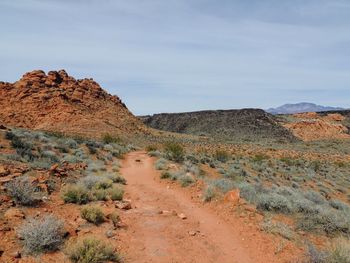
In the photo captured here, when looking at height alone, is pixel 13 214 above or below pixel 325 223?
above

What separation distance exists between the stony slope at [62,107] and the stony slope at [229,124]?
20284mm

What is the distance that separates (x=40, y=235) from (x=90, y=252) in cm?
104

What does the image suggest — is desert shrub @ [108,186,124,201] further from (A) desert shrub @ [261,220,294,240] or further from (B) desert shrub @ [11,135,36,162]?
(B) desert shrub @ [11,135,36,162]

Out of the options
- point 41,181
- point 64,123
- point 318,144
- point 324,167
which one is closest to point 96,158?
point 41,181

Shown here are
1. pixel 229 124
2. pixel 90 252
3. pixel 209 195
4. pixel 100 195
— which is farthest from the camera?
pixel 229 124

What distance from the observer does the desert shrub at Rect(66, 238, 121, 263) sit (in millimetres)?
6016

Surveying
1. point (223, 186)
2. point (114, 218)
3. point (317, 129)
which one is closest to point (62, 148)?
point (223, 186)

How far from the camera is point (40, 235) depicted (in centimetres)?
638

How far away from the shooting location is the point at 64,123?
48.1 meters

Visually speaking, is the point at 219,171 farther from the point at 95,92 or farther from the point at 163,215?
the point at 95,92

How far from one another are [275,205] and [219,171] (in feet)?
34.7

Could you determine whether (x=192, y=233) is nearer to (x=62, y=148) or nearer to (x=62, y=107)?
(x=62, y=148)

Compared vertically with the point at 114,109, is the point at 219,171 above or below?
below

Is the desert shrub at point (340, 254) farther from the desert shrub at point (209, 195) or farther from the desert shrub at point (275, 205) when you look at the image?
the desert shrub at point (209, 195)
